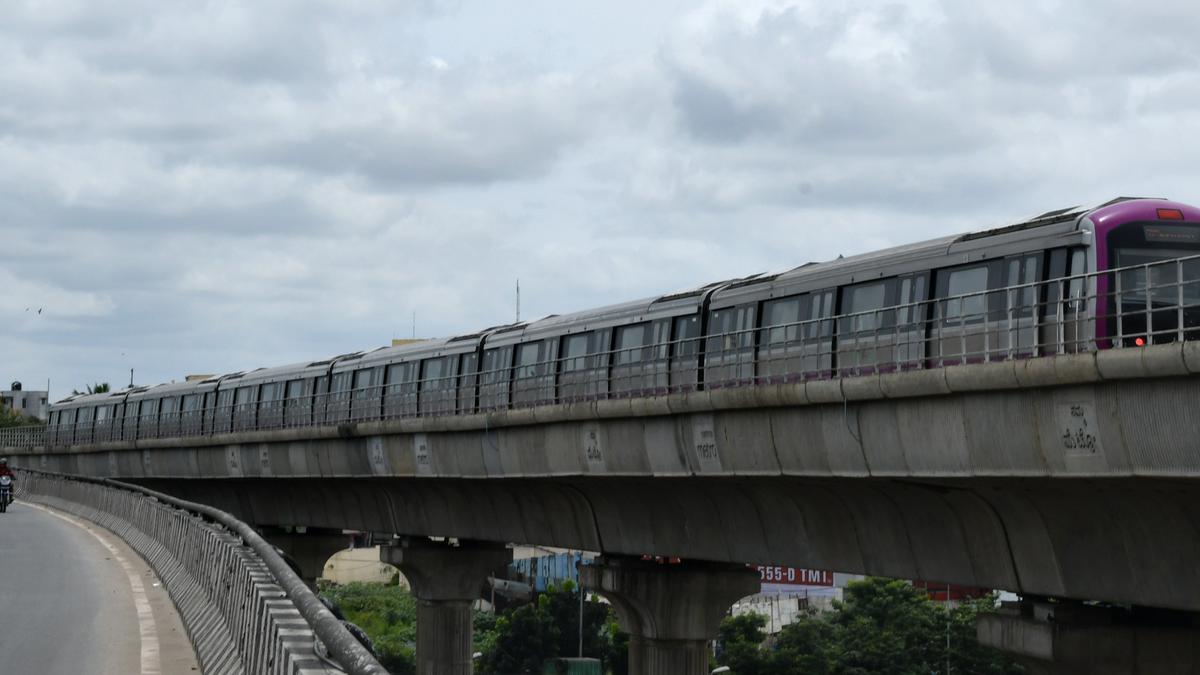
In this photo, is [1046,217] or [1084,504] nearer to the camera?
[1084,504]

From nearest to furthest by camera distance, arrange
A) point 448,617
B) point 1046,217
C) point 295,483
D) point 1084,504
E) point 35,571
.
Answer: point 1084,504 → point 1046,217 → point 35,571 → point 448,617 → point 295,483

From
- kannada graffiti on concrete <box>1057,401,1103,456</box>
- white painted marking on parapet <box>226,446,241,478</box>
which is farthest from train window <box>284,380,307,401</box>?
kannada graffiti on concrete <box>1057,401,1103,456</box>

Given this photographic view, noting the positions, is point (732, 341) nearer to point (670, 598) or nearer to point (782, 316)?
point (782, 316)

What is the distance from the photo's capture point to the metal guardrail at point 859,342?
19.7 m

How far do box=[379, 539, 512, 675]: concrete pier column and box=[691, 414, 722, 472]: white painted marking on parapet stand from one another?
21.5 meters

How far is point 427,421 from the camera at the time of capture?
3722cm

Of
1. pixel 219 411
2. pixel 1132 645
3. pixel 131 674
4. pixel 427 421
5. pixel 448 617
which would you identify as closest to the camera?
pixel 131 674

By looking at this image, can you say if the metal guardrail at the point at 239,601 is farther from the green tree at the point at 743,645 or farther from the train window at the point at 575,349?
the green tree at the point at 743,645

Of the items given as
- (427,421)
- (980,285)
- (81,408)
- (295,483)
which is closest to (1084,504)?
(980,285)

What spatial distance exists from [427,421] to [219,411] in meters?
27.6

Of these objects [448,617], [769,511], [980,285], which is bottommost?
[448,617]

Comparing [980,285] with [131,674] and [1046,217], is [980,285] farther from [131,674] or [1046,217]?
[131,674]

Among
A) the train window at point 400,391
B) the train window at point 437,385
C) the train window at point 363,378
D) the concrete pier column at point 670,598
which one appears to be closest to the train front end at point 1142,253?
the concrete pier column at point 670,598

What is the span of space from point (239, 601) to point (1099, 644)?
1202 centimetres
